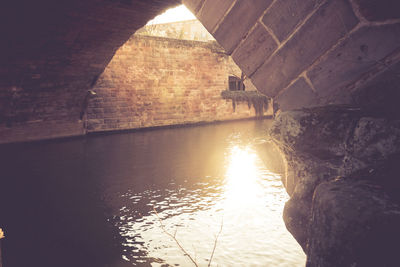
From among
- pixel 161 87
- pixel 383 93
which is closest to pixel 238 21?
pixel 383 93

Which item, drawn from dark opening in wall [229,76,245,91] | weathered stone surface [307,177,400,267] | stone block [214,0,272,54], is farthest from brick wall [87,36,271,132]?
weathered stone surface [307,177,400,267]

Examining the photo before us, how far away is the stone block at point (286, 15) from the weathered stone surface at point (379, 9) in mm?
171

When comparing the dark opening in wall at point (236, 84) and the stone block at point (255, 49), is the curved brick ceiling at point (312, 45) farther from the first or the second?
the dark opening in wall at point (236, 84)

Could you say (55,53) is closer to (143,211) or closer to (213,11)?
(143,211)

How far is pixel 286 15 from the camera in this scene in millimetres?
1203

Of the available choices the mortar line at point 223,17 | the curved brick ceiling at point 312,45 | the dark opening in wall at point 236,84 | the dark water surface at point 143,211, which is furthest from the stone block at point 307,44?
the dark opening in wall at point 236,84

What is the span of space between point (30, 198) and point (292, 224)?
374 centimetres

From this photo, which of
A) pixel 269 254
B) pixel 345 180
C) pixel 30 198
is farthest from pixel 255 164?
pixel 345 180

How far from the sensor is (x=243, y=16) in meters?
1.35

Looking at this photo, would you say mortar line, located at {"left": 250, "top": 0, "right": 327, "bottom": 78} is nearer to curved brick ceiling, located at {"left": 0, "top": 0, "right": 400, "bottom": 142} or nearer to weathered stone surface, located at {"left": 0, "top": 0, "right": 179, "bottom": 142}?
curved brick ceiling, located at {"left": 0, "top": 0, "right": 400, "bottom": 142}

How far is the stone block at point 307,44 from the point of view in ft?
3.54

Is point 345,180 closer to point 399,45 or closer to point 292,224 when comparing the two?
point 292,224

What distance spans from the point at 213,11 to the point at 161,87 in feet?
34.3

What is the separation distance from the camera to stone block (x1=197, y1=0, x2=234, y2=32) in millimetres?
1415
